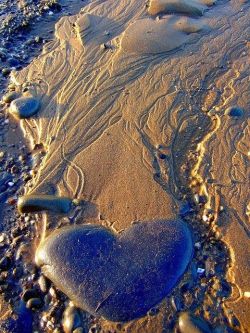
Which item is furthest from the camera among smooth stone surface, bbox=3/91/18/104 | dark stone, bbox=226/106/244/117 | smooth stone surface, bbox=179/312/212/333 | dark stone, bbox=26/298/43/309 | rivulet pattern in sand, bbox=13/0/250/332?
smooth stone surface, bbox=3/91/18/104

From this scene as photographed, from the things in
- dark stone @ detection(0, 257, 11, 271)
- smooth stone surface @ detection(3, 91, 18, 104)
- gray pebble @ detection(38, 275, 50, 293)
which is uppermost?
smooth stone surface @ detection(3, 91, 18, 104)

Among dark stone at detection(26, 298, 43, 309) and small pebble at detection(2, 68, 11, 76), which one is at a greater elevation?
small pebble at detection(2, 68, 11, 76)

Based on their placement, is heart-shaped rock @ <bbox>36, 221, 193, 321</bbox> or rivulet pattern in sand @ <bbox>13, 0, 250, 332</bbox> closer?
heart-shaped rock @ <bbox>36, 221, 193, 321</bbox>

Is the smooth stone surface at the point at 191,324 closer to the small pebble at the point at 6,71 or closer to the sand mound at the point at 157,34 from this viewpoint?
the sand mound at the point at 157,34

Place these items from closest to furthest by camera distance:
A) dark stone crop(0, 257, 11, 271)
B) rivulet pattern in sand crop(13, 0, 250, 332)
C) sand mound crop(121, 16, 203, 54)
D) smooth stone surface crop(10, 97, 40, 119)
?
dark stone crop(0, 257, 11, 271) → rivulet pattern in sand crop(13, 0, 250, 332) → smooth stone surface crop(10, 97, 40, 119) → sand mound crop(121, 16, 203, 54)

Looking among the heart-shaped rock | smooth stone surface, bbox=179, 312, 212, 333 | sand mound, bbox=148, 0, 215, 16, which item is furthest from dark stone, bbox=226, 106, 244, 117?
smooth stone surface, bbox=179, 312, 212, 333

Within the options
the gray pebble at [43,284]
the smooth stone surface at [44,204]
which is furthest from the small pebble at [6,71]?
the gray pebble at [43,284]

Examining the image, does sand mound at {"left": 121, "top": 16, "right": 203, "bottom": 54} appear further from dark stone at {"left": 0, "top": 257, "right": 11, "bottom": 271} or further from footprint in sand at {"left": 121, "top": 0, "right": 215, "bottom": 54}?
dark stone at {"left": 0, "top": 257, "right": 11, "bottom": 271}

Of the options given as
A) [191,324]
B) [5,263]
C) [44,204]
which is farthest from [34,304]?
[191,324]
